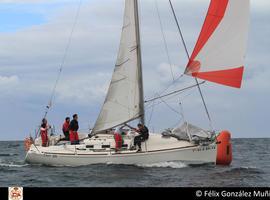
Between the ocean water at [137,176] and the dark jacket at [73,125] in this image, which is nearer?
the ocean water at [137,176]

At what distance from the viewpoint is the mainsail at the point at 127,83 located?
21.9 m

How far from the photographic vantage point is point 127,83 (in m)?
22.2

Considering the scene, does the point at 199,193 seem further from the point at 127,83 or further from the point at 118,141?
the point at 127,83

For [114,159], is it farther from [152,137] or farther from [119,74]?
[119,74]

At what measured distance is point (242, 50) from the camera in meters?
19.7

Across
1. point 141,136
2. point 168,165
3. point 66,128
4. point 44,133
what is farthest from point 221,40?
point 44,133

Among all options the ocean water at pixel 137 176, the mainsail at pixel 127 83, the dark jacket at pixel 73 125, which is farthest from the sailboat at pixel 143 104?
the dark jacket at pixel 73 125

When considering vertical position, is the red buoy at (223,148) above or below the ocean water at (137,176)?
above

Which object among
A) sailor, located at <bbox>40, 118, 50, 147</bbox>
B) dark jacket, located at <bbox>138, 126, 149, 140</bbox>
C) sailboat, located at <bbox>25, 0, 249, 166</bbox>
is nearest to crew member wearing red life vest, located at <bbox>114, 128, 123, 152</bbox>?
sailboat, located at <bbox>25, 0, 249, 166</bbox>

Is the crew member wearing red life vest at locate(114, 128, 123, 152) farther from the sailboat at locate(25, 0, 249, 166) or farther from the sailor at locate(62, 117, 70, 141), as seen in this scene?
the sailor at locate(62, 117, 70, 141)

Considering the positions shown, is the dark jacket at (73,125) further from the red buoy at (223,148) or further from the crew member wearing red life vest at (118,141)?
the red buoy at (223,148)

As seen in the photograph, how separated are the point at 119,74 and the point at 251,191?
13.4 m

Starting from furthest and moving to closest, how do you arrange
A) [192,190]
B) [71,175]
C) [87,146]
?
[87,146] → [71,175] → [192,190]

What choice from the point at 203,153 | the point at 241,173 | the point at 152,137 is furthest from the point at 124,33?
the point at 241,173
